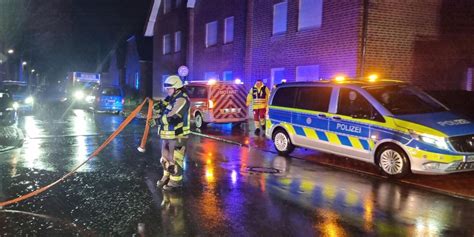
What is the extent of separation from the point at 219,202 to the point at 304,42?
1200 centimetres

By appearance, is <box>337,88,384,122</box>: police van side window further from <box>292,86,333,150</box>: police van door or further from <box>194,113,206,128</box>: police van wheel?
<box>194,113,206,128</box>: police van wheel

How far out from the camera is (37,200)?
643cm

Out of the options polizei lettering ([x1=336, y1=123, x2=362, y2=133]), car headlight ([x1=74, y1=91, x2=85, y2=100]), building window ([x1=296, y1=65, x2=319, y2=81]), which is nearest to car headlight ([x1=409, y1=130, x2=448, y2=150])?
polizei lettering ([x1=336, y1=123, x2=362, y2=133])

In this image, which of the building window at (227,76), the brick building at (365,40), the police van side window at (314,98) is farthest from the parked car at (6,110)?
the building window at (227,76)

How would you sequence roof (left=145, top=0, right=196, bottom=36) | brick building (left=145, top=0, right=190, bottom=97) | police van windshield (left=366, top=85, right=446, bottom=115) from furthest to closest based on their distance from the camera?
roof (left=145, top=0, right=196, bottom=36) → brick building (left=145, top=0, right=190, bottom=97) → police van windshield (left=366, top=85, right=446, bottom=115)

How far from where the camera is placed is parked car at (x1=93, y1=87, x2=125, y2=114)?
23719mm

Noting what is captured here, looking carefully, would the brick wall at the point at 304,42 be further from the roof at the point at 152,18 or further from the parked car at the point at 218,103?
the roof at the point at 152,18

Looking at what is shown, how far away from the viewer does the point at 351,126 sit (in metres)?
8.98

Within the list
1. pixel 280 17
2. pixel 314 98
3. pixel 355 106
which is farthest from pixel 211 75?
pixel 355 106

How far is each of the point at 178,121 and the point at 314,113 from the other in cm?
391

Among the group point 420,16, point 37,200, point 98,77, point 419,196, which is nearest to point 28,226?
point 37,200

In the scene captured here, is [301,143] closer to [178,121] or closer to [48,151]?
Answer: [178,121]

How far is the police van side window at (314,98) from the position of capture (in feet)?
32.0

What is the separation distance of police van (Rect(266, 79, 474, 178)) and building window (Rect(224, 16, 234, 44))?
12.8m
